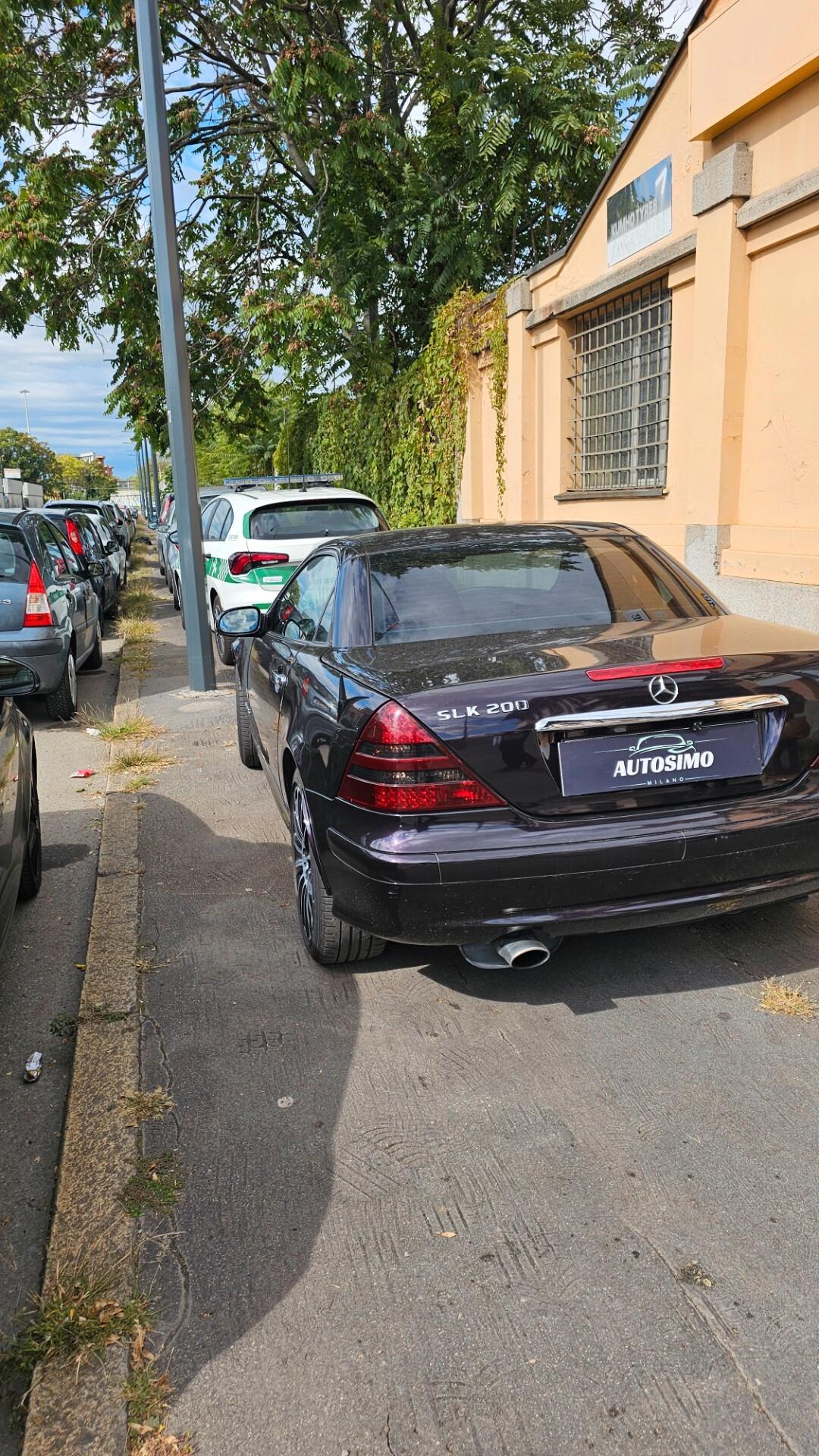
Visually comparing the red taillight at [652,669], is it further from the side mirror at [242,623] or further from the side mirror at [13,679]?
the side mirror at [242,623]

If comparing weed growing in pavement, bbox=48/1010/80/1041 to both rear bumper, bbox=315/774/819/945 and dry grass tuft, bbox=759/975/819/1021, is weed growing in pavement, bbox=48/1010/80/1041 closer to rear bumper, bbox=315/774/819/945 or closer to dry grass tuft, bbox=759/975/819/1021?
rear bumper, bbox=315/774/819/945

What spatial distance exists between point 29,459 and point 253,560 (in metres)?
85.5

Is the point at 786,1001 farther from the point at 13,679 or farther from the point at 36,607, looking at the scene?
the point at 36,607

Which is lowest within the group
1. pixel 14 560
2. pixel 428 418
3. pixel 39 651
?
pixel 39 651

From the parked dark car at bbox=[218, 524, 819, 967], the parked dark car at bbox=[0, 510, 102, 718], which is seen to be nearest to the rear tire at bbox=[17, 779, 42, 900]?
the parked dark car at bbox=[218, 524, 819, 967]

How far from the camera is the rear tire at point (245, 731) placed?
638cm

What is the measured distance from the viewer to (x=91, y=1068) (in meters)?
3.19

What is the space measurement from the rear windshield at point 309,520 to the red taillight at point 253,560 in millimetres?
162

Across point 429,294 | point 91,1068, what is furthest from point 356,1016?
point 429,294

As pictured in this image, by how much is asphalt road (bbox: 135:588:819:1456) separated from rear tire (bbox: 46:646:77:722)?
4.76 meters

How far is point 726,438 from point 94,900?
19.3ft

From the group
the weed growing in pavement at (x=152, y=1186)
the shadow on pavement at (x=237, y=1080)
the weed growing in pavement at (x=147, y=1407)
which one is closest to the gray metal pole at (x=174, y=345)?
the shadow on pavement at (x=237, y=1080)

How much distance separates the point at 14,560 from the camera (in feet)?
27.1

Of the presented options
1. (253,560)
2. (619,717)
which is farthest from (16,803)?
(253,560)
